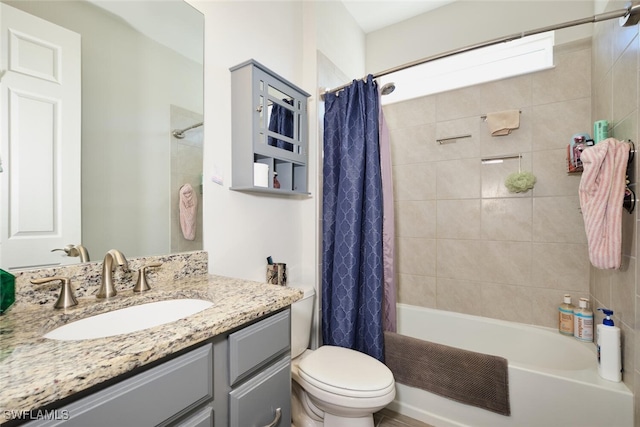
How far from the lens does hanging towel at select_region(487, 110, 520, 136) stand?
1895 mm

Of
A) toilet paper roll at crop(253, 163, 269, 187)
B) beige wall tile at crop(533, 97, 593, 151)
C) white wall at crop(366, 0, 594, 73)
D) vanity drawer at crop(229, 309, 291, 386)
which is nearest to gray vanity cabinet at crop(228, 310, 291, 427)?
vanity drawer at crop(229, 309, 291, 386)

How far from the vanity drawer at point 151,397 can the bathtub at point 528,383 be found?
1.39 meters

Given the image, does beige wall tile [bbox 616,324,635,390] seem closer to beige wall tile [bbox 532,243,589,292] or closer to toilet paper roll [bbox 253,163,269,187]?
beige wall tile [bbox 532,243,589,292]

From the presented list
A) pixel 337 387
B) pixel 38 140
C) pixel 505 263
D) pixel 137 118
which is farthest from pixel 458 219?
pixel 38 140

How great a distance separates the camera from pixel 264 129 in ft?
4.76

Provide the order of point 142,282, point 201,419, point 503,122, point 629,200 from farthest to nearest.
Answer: point 503,122 < point 629,200 < point 142,282 < point 201,419

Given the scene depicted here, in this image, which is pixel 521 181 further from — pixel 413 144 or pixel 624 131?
pixel 413 144

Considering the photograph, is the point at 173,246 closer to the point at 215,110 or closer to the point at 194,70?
the point at 215,110

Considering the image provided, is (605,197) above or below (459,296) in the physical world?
above

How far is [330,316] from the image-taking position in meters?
1.86

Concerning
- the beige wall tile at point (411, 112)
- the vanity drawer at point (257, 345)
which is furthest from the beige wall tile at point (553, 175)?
the vanity drawer at point (257, 345)

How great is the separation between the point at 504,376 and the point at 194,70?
81.5 inches

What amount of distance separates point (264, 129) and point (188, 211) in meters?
0.56

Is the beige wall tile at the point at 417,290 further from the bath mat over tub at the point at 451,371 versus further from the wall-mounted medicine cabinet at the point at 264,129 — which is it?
the wall-mounted medicine cabinet at the point at 264,129
